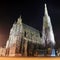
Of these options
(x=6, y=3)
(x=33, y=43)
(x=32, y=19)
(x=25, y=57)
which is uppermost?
(x=6, y=3)

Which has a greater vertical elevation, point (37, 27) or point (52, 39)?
point (37, 27)

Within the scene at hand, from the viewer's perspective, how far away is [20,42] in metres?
1.98

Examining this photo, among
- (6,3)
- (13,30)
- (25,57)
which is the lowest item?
(25,57)

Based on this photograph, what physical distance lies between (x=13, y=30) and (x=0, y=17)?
0.32 meters

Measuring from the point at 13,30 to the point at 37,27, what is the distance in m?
0.35

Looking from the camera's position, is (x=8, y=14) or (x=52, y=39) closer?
(x=52, y=39)

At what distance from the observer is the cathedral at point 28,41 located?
1.96 metres

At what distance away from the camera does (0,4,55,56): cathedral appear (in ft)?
6.43

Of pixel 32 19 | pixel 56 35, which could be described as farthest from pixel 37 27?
pixel 56 35

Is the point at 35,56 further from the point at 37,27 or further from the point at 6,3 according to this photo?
the point at 6,3

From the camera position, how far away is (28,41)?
198 cm

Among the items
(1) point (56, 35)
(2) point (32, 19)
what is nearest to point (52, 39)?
(1) point (56, 35)

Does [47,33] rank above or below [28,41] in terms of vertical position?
above

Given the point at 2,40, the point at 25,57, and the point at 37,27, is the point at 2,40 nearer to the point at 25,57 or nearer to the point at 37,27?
the point at 25,57
